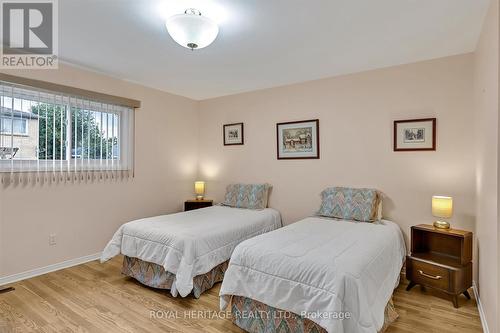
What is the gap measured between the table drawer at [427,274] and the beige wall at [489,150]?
0.26 metres

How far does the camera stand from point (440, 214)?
2631 millimetres

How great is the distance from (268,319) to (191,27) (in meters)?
2.11

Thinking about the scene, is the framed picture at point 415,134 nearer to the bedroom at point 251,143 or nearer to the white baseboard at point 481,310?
the bedroom at point 251,143

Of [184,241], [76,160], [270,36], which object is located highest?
[270,36]

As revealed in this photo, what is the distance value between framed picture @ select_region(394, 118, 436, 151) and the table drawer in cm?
118

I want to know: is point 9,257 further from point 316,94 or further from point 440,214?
point 440,214

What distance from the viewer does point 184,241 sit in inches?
99.1

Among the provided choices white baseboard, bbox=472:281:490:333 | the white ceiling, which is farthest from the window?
white baseboard, bbox=472:281:490:333

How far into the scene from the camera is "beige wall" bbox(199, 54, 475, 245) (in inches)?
111

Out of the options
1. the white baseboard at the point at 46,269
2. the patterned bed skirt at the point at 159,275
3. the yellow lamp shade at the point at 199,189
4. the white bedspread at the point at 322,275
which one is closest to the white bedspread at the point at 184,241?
the patterned bed skirt at the point at 159,275

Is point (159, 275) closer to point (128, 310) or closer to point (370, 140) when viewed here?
point (128, 310)

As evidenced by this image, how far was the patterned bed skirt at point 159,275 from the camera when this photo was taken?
262 cm

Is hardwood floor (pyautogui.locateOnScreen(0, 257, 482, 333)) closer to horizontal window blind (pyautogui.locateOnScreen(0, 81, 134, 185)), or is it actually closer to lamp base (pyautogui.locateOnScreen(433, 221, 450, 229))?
lamp base (pyautogui.locateOnScreen(433, 221, 450, 229))

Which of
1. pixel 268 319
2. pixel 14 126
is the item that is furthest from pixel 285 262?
pixel 14 126
